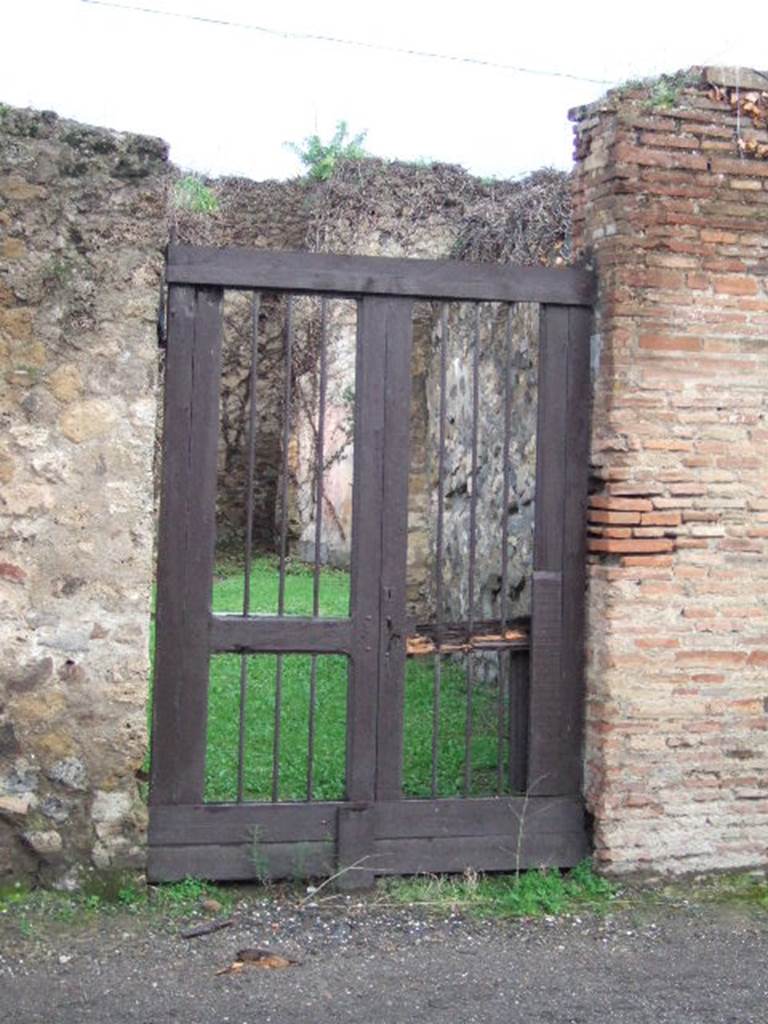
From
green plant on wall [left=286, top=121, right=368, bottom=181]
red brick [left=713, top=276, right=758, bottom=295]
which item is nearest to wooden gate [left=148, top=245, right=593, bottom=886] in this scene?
red brick [left=713, top=276, right=758, bottom=295]

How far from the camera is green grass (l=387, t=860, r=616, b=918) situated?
4.80m

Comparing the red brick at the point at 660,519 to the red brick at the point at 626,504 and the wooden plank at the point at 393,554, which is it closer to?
the red brick at the point at 626,504

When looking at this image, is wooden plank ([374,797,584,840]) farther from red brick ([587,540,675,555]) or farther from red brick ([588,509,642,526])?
red brick ([588,509,642,526])

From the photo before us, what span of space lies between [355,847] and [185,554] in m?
1.27

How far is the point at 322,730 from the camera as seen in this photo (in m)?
7.16

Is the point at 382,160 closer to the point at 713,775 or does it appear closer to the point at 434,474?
the point at 434,474

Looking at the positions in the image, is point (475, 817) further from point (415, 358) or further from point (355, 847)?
point (415, 358)

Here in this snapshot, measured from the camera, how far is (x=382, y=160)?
44.2 feet

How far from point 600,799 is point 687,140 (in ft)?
8.51

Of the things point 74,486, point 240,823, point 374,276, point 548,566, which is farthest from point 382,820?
point 374,276

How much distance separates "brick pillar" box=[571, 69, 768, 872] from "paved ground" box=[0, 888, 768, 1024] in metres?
0.50

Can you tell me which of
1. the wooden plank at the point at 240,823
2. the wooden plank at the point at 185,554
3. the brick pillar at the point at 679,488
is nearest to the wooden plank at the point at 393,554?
the wooden plank at the point at 240,823

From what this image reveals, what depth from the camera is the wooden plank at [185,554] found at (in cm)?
479

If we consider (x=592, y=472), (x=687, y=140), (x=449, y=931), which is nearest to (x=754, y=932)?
(x=449, y=931)
